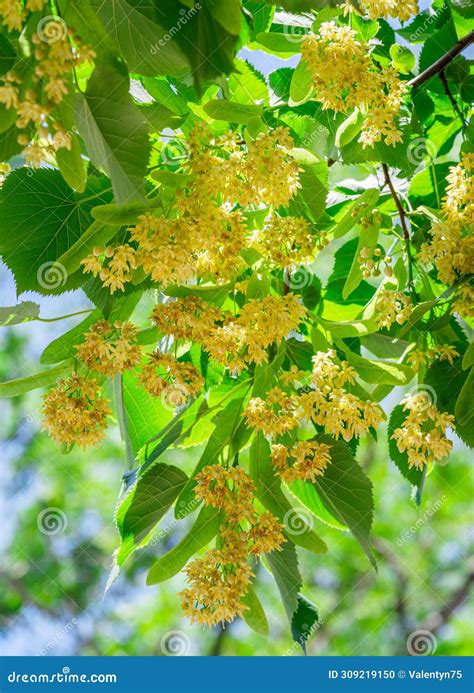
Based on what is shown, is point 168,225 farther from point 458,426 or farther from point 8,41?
point 458,426

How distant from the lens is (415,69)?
1376 mm

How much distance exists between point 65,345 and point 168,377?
0.60 ft

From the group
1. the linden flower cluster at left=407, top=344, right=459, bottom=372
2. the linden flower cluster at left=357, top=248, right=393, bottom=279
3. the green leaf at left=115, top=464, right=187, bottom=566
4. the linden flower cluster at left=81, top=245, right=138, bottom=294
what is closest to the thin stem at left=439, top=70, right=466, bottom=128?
the linden flower cluster at left=357, top=248, right=393, bottom=279

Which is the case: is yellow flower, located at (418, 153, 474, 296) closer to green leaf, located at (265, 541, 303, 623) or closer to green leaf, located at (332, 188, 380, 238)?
green leaf, located at (332, 188, 380, 238)

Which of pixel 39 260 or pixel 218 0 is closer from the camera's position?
pixel 218 0

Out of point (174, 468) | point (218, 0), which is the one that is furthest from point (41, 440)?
point (218, 0)

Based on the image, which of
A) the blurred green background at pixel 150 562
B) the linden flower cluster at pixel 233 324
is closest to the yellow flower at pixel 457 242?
the linden flower cluster at pixel 233 324

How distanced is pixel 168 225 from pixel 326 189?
0.89 feet

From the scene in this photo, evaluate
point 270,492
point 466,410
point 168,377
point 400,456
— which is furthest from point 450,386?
point 168,377

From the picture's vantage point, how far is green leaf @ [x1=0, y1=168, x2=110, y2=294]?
44.7 inches

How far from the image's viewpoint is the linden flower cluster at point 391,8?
102 centimetres

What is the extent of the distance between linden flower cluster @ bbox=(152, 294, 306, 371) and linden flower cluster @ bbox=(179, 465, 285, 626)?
15 centimetres

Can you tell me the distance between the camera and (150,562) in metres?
6.48

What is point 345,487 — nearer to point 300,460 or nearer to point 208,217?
point 300,460
